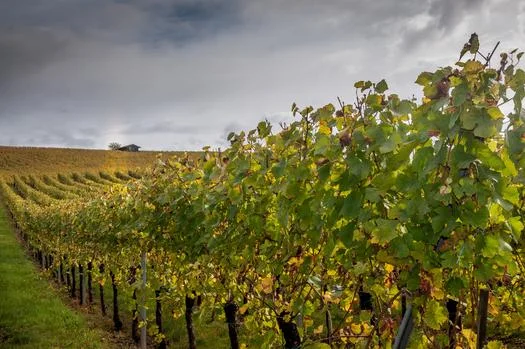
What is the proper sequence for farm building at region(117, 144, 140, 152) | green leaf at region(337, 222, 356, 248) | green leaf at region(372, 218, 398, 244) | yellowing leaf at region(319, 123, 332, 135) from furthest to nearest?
farm building at region(117, 144, 140, 152) < yellowing leaf at region(319, 123, 332, 135) < green leaf at region(337, 222, 356, 248) < green leaf at region(372, 218, 398, 244)

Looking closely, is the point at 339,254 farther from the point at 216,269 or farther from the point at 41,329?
the point at 41,329

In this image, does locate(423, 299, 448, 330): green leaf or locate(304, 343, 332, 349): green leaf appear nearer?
locate(423, 299, 448, 330): green leaf

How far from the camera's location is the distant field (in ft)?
287

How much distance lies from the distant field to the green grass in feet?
209

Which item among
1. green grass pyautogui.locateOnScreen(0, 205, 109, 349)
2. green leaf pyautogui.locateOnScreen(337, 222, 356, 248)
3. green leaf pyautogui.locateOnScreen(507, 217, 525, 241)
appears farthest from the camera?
green grass pyautogui.locateOnScreen(0, 205, 109, 349)

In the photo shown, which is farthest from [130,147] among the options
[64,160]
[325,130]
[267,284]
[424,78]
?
[424,78]

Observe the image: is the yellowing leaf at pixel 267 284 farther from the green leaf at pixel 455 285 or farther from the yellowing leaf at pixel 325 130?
the green leaf at pixel 455 285

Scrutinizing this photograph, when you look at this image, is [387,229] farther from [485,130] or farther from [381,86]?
[381,86]

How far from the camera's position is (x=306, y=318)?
4.86 m

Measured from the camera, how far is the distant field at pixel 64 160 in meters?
87.4

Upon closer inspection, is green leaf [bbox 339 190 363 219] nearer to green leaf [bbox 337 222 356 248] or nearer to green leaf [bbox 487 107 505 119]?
green leaf [bbox 337 222 356 248]

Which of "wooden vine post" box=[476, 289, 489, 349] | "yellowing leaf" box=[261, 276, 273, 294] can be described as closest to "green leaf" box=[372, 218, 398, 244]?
"wooden vine post" box=[476, 289, 489, 349]

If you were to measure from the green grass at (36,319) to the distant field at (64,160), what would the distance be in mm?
63695

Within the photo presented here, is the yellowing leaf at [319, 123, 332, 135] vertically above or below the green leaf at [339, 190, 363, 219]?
above
